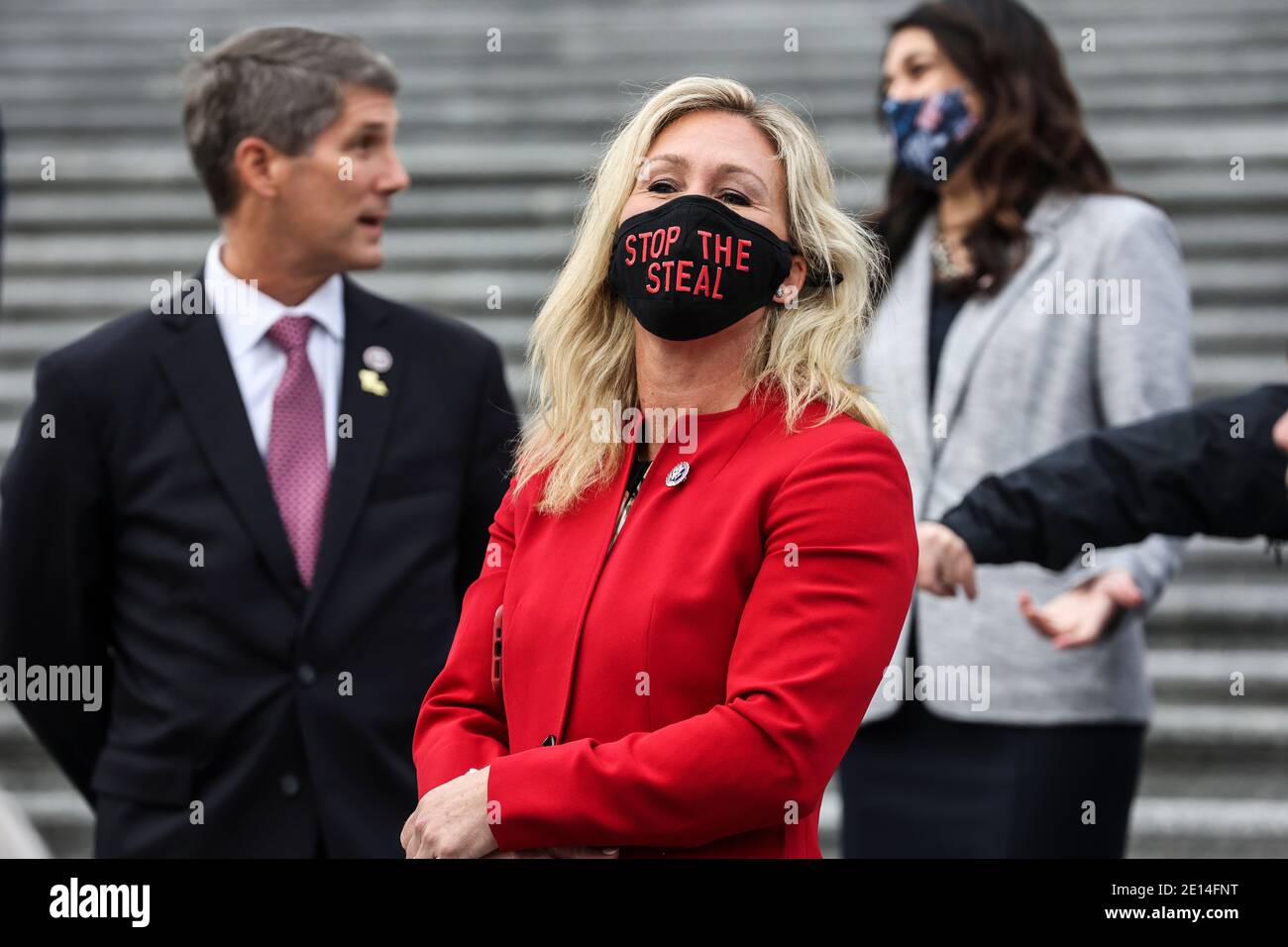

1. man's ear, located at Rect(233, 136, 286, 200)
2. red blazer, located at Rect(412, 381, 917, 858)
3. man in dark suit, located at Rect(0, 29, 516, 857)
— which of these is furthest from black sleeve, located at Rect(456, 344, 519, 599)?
red blazer, located at Rect(412, 381, 917, 858)

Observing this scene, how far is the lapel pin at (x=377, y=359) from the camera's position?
3613mm

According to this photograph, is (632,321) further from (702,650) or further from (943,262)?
(943,262)

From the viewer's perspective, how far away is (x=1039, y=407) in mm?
3984

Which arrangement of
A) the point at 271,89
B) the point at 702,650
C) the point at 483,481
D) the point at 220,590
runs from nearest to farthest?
the point at 702,650
the point at 220,590
the point at 483,481
the point at 271,89

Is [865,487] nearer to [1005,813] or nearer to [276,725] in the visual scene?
[276,725]

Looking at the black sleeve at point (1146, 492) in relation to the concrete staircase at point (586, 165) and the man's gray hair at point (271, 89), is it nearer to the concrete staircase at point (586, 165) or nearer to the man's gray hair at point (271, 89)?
the man's gray hair at point (271, 89)

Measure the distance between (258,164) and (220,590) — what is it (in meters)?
0.97

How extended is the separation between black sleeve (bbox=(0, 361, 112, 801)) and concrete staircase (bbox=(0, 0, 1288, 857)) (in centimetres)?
277

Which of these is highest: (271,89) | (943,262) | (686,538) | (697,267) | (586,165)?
(271,89)

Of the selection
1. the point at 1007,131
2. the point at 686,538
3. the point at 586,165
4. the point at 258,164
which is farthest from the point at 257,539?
the point at 586,165

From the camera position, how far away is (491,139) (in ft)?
29.3

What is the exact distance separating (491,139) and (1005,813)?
19.1ft

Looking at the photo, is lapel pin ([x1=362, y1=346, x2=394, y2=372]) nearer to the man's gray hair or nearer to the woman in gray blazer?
the man's gray hair
